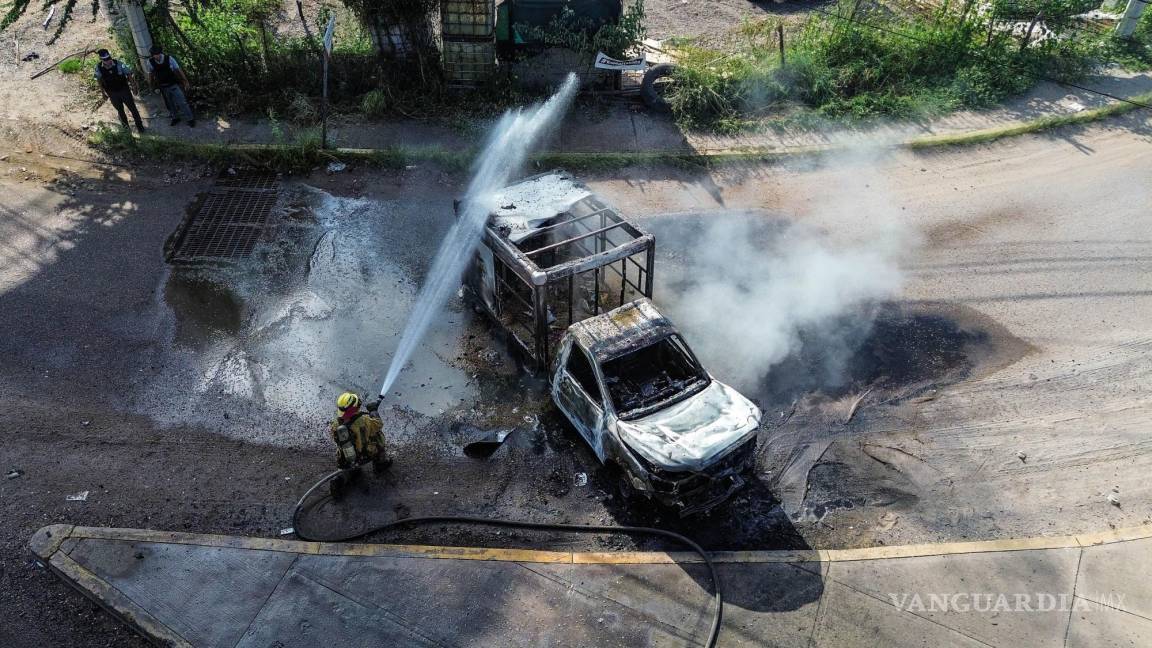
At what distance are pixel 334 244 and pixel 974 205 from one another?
10.6 meters

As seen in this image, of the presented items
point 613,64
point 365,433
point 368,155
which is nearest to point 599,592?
point 365,433

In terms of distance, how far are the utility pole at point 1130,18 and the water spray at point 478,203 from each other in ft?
40.3

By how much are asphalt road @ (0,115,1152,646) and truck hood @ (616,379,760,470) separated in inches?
35.8

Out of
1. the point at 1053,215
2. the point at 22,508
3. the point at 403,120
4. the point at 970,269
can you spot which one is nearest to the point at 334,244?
the point at 403,120

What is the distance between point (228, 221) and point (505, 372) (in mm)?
5946

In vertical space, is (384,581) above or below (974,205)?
below

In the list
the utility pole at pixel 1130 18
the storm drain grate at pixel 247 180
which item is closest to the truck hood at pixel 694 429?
the storm drain grate at pixel 247 180

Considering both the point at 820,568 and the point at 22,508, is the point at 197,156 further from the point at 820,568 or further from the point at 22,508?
the point at 820,568

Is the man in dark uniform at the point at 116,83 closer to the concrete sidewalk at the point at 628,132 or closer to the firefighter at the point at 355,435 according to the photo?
the concrete sidewalk at the point at 628,132

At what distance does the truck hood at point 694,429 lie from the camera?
24.1ft

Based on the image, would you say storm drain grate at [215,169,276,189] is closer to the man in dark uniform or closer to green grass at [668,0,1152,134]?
the man in dark uniform

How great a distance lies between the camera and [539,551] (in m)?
7.53

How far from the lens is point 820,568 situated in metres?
7.36

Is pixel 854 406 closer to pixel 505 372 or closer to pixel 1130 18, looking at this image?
pixel 505 372
